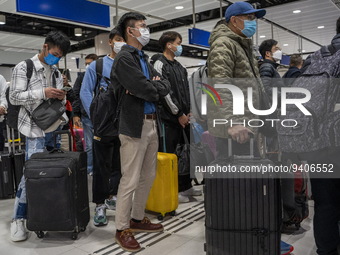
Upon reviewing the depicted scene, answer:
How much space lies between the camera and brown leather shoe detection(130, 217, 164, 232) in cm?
257

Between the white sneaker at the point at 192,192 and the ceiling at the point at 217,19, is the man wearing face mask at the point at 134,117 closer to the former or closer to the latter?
the white sneaker at the point at 192,192

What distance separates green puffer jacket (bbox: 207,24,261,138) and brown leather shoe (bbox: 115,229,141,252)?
0.94 meters

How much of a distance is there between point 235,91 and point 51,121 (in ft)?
4.61

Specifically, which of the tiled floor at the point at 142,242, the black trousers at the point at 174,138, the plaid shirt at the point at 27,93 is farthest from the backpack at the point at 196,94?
the plaid shirt at the point at 27,93

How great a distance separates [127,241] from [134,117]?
846 millimetres

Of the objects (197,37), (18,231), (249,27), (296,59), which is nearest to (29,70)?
(18,231)

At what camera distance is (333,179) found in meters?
1.75

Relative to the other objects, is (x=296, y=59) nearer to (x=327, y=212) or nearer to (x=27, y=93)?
(x=327, y=212)

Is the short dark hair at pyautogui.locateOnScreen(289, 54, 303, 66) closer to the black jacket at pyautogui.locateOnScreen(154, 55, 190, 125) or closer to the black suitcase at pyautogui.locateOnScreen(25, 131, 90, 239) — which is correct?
the black jacket at pyautogui.locateOnScreen(154, 55, 190, 125)

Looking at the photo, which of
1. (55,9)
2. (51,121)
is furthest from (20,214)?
(55,9)

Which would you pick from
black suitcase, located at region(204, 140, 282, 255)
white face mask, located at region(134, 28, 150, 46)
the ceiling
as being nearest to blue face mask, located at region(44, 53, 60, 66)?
white face mask, located at region(134, 28, 150, 46)

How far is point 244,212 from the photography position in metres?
1.82

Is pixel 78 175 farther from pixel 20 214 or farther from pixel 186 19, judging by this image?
pixel 186 19

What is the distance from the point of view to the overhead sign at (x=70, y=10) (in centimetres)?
418
